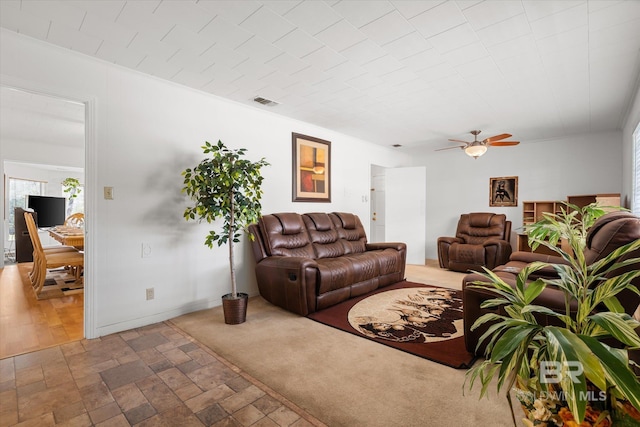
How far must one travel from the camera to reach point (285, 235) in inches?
150

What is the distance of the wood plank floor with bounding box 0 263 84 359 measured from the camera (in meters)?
2.50

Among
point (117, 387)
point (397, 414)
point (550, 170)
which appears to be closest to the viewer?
point (397, 414)

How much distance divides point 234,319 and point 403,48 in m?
2.86

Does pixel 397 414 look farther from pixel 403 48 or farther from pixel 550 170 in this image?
pixel 550 170

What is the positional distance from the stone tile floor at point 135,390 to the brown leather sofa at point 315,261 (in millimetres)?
1053

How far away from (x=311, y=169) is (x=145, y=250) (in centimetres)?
257

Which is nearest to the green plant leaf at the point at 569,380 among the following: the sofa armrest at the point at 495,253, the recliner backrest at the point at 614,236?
the recliner backrest at the point at 614,236

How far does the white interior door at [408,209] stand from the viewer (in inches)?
244

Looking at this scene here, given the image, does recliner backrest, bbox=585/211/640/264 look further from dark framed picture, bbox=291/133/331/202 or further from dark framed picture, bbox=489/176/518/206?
dark framed picture, bbox=489/176/518/206

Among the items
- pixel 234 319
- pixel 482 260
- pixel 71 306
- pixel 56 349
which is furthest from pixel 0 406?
pixel 482 260

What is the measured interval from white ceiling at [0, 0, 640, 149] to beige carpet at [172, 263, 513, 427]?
243 centimetres

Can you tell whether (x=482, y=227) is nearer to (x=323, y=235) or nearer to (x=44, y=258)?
(x=323, y=235)

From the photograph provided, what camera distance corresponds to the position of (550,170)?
546cm

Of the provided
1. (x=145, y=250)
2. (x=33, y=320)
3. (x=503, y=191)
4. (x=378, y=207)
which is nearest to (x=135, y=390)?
(x=145, y=250)
